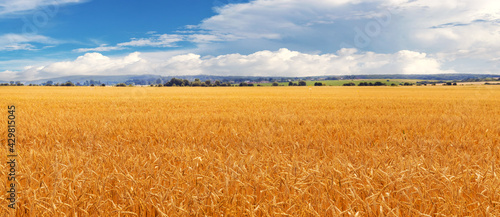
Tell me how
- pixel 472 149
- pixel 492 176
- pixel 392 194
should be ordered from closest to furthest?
pixel 392 194 < pixel 492 176 < pixel 472 149

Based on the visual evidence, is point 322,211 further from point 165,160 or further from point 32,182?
point 32,182

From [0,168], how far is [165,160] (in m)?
1.90

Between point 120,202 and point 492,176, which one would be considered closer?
point 120,202

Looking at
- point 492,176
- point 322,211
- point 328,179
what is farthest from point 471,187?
point 322,211

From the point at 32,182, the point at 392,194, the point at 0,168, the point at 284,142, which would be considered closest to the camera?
the point at 392,194

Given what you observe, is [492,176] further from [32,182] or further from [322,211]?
[32,182]

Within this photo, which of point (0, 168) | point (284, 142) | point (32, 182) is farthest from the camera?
point (284, 142)

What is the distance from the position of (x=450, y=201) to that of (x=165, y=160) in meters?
3.16

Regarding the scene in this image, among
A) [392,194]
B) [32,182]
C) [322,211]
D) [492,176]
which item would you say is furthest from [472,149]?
[32,182]

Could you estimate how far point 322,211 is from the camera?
8.43 feet

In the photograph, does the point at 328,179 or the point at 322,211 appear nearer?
the point at 322,211

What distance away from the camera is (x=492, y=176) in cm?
353

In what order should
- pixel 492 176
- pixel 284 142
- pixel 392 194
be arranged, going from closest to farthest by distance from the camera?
pixel 392 194, pixel 492 176, pixel 284 142

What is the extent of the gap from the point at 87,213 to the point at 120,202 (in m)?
0.40
